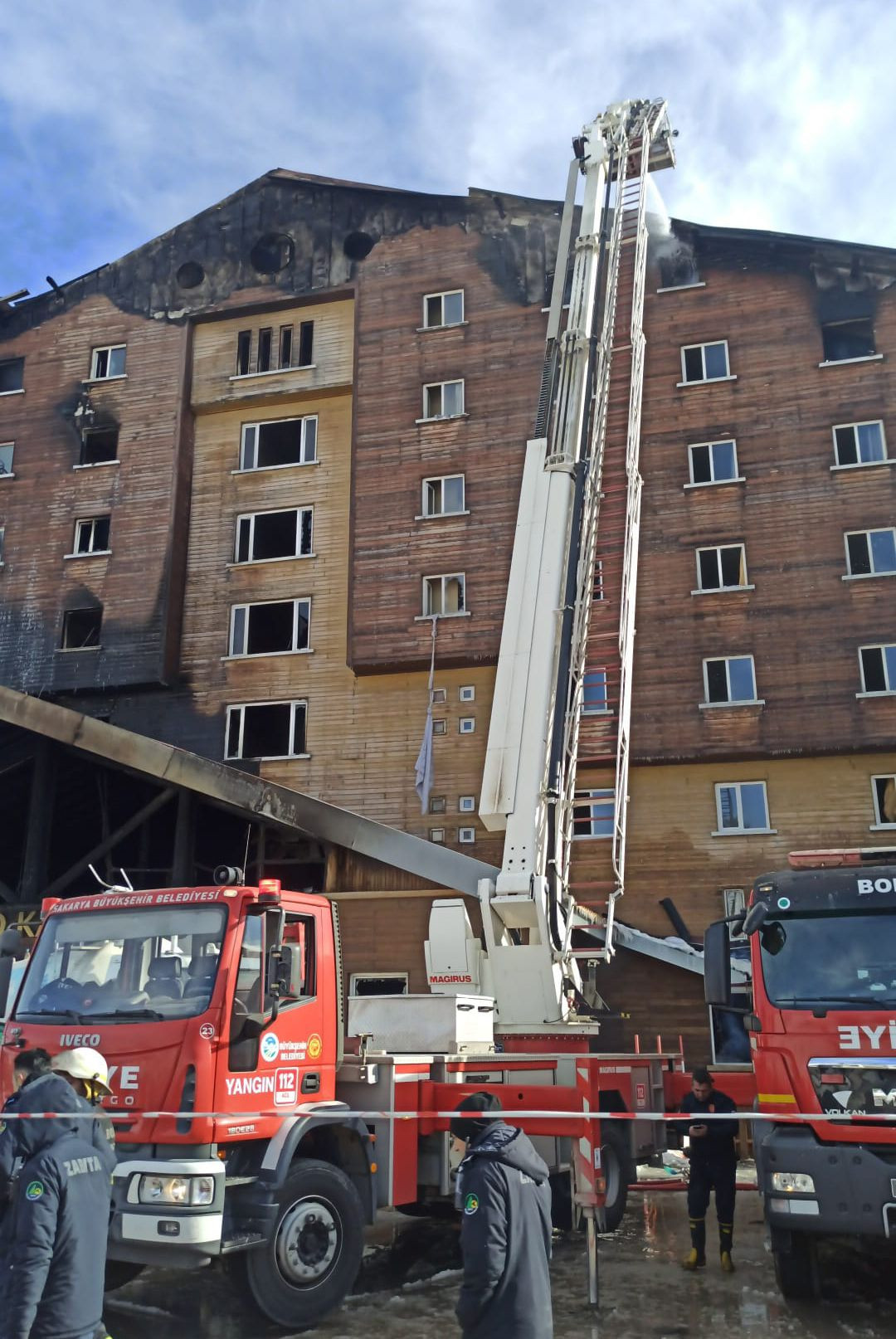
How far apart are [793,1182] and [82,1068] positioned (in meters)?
5.13

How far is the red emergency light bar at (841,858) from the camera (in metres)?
8.84

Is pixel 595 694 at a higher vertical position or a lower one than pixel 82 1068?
higher

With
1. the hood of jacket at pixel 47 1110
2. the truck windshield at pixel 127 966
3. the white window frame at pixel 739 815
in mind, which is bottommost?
the hood of jacket at pixel 47 1110

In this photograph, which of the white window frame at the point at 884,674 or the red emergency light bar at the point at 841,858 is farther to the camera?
the white window frame at the point at 884,674

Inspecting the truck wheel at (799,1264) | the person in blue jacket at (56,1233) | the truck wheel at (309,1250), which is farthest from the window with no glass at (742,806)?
the person in blue jacket at (56,1233)

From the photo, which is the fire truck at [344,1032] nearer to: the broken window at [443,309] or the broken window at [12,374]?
the broken window at [443,309]

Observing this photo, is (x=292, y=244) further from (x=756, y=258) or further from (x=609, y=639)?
(x=609, y=639)

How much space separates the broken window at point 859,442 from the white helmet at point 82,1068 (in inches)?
820

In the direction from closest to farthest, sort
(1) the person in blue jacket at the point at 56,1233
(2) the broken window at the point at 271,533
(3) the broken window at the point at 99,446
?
(1) the person in blue jacket at the point at 56,1233 < (2) the broken window at the point at 271,533 < (3) the broken window at the point at 99,446

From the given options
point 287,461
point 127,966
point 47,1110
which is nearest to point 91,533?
point 287,461

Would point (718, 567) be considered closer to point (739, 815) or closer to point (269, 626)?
point (739, 815)

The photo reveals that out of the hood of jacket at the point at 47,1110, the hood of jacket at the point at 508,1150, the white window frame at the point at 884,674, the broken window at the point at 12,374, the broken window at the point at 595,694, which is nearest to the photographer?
the hood of jacket at the point at 47,1110

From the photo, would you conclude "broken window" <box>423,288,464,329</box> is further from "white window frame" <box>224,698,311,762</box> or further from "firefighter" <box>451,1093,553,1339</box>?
"firefighter" <box>451,1093,553,1339</box>

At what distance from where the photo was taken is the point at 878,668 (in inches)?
846
